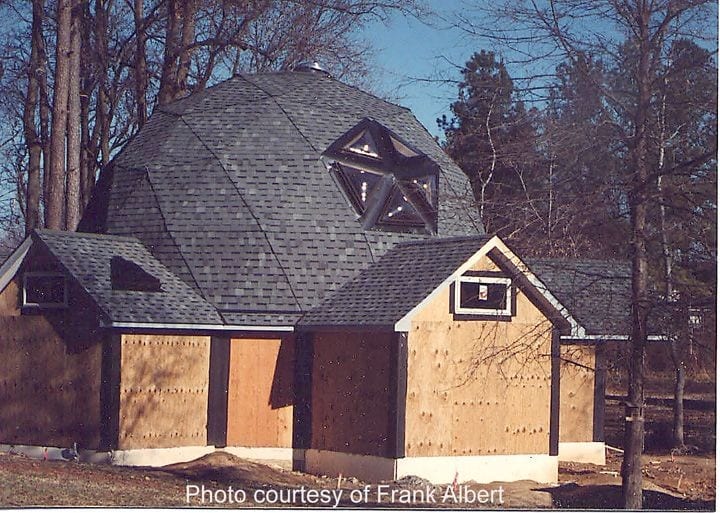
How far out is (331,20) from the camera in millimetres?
23219

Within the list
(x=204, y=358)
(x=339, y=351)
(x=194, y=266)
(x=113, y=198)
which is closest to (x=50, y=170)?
(x=113, y=198)

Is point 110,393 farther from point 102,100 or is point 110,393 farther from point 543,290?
point 102,100

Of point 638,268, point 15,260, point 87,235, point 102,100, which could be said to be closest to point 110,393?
point 15,260

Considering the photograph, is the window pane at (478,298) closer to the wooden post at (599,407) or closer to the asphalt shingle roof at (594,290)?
the asphalt shingle roof at (594,290)

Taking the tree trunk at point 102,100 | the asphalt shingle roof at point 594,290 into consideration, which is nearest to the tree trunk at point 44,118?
the tree trunk at point 102,100

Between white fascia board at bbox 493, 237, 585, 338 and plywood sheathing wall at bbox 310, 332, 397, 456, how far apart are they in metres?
2.10

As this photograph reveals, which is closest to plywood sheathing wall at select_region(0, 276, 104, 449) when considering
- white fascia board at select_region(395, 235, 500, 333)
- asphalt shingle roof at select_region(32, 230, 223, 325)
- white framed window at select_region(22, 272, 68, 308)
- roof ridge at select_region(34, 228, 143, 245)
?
white framed window at select_region(22, 272, 68, 308)

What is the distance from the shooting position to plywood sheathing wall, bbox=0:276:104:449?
17.3 metres

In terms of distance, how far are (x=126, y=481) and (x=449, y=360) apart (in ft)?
17.2

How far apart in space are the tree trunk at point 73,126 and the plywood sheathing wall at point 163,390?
5864 mm

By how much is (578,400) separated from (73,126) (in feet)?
36.8

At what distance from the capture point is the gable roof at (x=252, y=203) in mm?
19000

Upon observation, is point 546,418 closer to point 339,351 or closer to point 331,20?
point 339,351

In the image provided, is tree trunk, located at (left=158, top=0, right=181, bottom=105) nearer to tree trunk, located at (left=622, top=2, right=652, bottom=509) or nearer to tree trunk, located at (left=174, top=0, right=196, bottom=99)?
tree trunk, located at (left=174, top=0, right=196, bottom=99)
